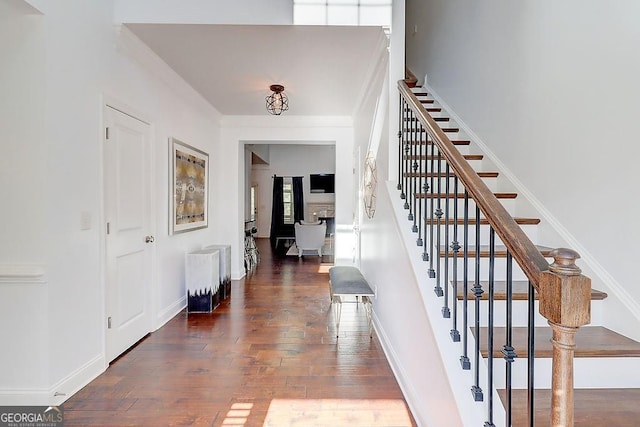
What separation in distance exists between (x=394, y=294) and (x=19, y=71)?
2735mm

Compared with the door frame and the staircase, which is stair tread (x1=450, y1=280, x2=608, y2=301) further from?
the door frame

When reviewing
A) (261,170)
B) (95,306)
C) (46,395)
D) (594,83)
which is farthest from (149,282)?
(261,170)

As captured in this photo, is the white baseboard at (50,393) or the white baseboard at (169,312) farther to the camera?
the white baseboard at (169,312)

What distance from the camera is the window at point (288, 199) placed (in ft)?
39.8

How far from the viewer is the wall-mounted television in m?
12.1

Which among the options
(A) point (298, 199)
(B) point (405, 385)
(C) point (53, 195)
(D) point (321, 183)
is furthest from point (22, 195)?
(D) point (321, 183)

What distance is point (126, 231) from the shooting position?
299cm

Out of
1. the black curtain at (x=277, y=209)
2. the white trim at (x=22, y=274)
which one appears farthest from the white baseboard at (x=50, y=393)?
the black curtain at (x=277, y=209)

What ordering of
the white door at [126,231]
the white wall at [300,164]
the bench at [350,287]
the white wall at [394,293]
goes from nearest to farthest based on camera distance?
the white wall at [394,293] < the white door at [126,231] < the bench at [350,287] < the white wall at [300,164]

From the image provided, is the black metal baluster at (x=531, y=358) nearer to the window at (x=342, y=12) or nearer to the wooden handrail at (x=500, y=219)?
the wooden handrail at (x=500, y=219)

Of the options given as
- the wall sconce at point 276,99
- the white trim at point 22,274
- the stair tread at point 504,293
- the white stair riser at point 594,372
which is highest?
the wall sconce at point 276,99

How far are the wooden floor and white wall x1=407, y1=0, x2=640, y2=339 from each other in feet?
4.73

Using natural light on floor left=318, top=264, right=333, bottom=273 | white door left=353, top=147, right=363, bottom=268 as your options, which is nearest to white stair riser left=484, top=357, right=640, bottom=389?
white door left=353, top=147, right=363, bottom=268

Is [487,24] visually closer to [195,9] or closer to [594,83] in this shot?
[594,83]
